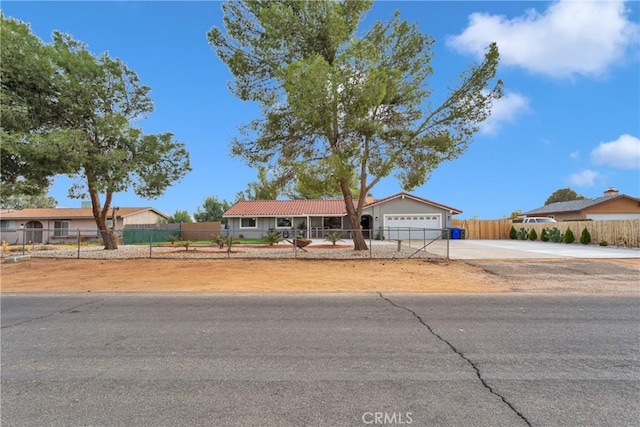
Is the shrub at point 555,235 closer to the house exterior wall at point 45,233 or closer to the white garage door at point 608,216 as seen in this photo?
the white garage door at point 608,216

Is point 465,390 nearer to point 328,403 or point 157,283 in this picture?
point 328,403

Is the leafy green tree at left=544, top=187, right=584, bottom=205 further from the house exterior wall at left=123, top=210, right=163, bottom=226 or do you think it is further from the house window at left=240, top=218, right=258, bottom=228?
the house exterior wall at left=123, top=210, right=163, bottom=226

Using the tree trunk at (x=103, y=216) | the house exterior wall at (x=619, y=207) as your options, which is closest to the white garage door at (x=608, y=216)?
the house exterior wall at (x=619, y=207)

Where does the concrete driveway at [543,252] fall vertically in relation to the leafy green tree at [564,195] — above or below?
below

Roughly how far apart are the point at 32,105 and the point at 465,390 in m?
22.2

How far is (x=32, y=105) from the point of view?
1858 centimetres

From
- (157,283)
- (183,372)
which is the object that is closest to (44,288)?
(157,283)

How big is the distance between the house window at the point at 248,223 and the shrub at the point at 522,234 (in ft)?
79.4

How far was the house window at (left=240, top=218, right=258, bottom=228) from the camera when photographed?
127 feet

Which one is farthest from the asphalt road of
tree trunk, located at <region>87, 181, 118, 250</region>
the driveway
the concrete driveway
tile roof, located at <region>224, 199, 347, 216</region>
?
tile roof, located at <region>224, 199, 347, 216</region>

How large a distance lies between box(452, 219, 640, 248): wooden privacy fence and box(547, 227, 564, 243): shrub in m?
0.50

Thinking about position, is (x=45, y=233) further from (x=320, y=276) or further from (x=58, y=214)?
(x=320, y=276)

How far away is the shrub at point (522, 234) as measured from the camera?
33.5 meters

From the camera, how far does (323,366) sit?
434 cm
